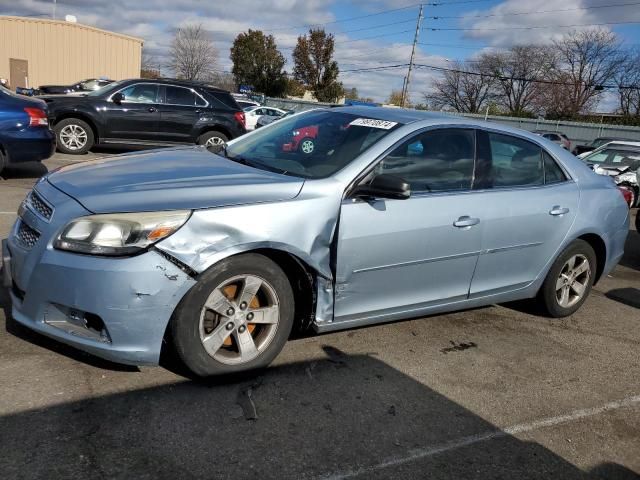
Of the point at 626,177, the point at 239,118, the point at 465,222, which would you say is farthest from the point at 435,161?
the point at 626,177

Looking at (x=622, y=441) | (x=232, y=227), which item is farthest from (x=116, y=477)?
(x=622, y=441)

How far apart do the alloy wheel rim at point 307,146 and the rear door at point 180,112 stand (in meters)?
8.85

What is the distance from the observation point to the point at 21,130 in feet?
26.2

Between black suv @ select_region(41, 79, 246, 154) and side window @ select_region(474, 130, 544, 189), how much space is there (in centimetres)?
901

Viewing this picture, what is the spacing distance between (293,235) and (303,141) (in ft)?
3.52

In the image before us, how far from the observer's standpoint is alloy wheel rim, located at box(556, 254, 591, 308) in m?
4.80

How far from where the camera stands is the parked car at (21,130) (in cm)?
791

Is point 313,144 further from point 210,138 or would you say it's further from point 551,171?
point 210,138

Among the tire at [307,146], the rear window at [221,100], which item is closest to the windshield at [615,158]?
the rear window at [221,100]

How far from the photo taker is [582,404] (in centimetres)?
352

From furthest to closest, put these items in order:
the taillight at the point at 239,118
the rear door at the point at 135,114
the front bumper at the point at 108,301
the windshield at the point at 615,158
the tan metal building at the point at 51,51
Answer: the tan metal building at the point at 51,51 → the windshield at the point at 615,158 → the taillight at the point at 239,118 → the rear door at the point at 135,114 → the front bumper at the point at 108,301

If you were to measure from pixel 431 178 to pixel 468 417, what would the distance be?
157 centimetres

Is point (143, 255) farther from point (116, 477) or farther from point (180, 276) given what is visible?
point (116, 477)

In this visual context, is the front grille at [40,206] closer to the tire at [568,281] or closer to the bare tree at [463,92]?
the tire at [568,281]
